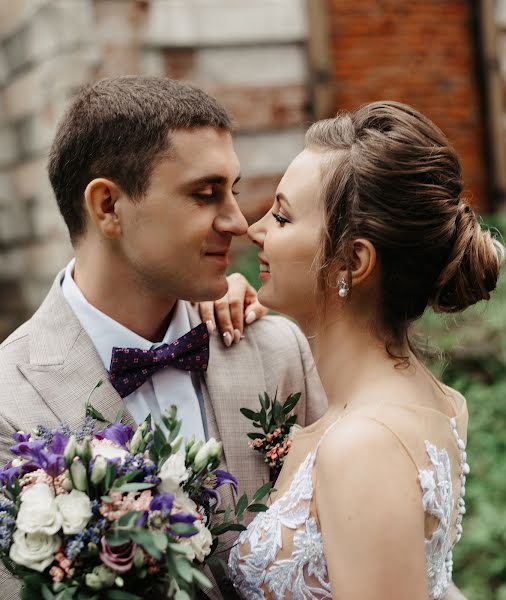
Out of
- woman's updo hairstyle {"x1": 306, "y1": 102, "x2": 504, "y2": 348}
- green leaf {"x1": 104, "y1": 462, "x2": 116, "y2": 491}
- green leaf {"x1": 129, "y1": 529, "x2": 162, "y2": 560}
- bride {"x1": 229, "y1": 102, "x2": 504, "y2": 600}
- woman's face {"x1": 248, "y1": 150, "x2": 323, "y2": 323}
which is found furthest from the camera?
woman's face {"x1": 248, "y1": 150, "x2": 323, "y2": 323}

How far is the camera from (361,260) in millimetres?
2436

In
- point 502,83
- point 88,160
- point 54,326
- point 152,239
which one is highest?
point 88,160

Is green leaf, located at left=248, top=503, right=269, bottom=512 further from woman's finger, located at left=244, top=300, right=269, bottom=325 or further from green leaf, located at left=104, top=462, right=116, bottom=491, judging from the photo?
woman's finger, located at left=244, top=300, right=269, bottom=325

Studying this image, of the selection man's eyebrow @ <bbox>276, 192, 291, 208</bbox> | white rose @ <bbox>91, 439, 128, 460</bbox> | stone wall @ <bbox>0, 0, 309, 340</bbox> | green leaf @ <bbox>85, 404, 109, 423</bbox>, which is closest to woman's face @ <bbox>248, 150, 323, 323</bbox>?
man's eyebrow @ <bbox>276, 192, 291, 208</bbox>

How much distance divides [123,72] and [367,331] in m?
4.29

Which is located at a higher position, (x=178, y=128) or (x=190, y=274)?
(x=178, y=128)

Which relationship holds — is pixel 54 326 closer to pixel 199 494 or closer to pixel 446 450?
pixel 199 494

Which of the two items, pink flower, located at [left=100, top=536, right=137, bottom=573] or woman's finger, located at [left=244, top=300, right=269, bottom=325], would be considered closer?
pink flower, located at [left=100, top=536, right=137, bottom=573]

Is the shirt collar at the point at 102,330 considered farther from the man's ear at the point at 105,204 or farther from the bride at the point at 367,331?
the bride at the point at 367,331

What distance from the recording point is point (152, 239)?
9.46ft

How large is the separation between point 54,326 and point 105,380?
276 mm

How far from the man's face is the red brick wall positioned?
177 inches

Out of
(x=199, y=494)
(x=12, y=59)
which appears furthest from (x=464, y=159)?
(x=199, y=494)

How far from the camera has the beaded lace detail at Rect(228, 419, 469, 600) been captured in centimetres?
230
